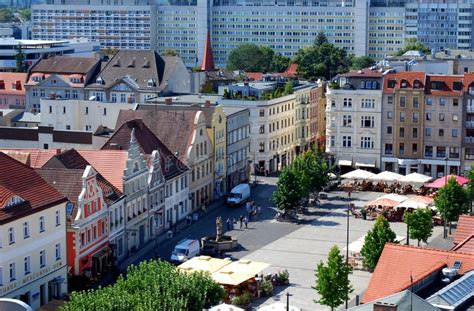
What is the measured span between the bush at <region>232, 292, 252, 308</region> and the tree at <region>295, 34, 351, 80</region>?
103097mm

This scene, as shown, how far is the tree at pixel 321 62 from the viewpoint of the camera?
163250mm

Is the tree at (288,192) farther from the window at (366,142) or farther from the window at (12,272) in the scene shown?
the window at (12,272)

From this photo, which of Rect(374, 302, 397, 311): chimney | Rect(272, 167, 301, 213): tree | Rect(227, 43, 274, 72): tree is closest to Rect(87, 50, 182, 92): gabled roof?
Rect(272, 167, 301, 213): tree

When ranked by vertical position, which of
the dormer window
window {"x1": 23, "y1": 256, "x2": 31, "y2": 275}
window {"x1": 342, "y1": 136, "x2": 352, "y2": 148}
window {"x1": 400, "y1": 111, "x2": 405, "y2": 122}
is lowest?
window {"x1": 23, "y1": 256, "x2": 31, "y2": 275}

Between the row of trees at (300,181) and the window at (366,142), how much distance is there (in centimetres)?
1092

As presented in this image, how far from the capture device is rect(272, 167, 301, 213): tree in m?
82.6

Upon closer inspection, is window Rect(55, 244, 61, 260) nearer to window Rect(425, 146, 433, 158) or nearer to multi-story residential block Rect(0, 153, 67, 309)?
multi-story residential block Rect(0, 153, 67, 309)

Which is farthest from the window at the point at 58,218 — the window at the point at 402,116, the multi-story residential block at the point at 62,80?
the multi-story residential block at the point at 62,80

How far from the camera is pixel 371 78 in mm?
105000

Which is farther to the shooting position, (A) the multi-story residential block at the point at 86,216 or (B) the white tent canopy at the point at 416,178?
(B) the white tent canopy at the point at 416,178

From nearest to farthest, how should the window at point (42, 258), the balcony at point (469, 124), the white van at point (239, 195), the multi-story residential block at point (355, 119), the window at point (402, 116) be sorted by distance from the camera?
the window at point (42, 258)
the white van at point (239, 195)
the balcony at point (469, 124)
the window at point (402, 116)
the multi-story residential block at point (355, 119)

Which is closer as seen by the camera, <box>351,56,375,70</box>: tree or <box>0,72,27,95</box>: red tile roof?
<box>0,72,27,95</box>: red tile roof

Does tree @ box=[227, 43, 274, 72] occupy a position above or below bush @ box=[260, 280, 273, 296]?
above

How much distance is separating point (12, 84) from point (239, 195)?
166 ft
